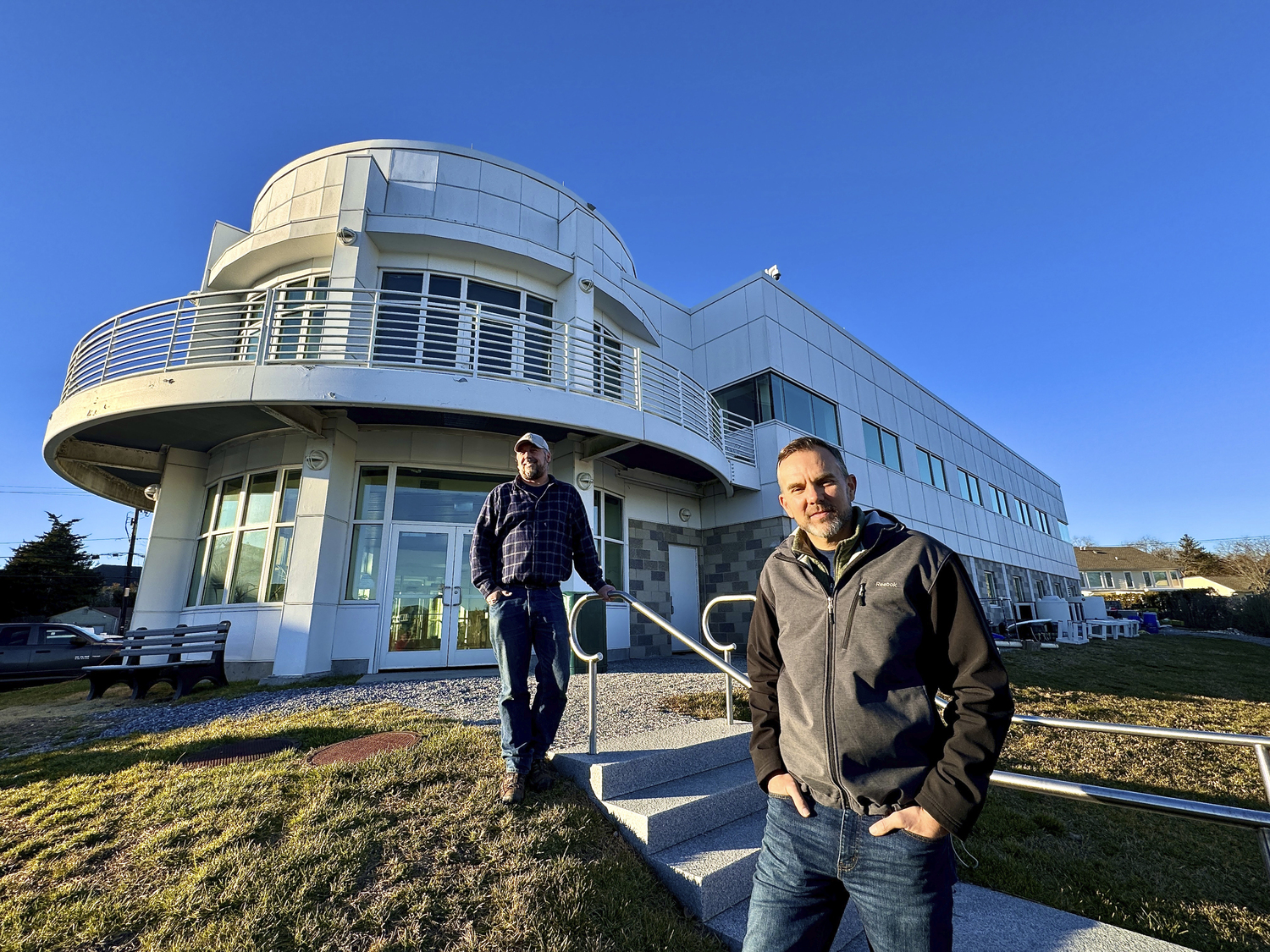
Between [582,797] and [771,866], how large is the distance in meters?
2.11

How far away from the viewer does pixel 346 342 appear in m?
8.91

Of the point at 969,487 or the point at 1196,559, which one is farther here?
the point at 1196,559

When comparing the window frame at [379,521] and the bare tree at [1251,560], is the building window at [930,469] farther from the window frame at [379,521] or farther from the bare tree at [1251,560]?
the bare tree at [1251,560]

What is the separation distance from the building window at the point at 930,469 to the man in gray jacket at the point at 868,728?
1897cm

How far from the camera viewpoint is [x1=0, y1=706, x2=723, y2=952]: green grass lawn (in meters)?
2.30

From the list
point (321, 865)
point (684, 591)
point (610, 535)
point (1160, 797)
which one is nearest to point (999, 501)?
point (684, 591)

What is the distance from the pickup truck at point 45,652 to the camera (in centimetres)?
1099

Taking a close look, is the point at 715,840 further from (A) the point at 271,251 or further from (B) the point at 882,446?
(B) the point at 882,446

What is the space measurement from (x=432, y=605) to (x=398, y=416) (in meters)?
2.94

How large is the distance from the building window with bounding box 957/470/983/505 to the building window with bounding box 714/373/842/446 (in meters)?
9.92

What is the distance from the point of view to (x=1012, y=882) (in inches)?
123

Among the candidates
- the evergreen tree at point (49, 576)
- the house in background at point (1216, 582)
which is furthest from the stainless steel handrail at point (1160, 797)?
Answer: the house in background at point (1216, 582)

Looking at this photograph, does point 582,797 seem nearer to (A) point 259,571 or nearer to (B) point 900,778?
(B) point 900,778

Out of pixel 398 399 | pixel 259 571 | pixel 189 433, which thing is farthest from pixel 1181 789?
pixel 189 433
